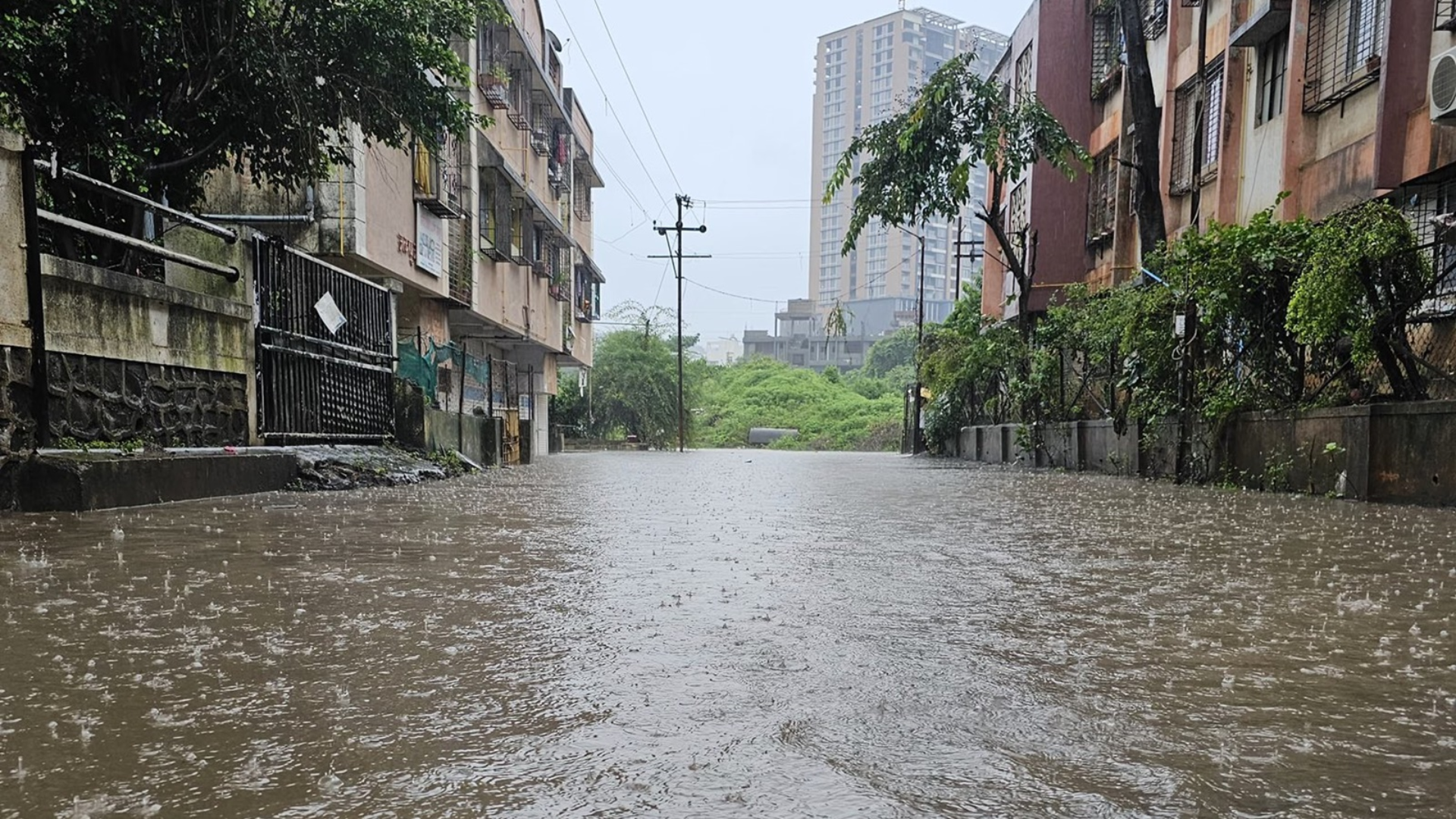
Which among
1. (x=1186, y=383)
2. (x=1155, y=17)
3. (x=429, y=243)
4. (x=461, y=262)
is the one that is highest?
(x=1155, y=17)

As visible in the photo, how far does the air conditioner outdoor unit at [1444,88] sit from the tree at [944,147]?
7444mm

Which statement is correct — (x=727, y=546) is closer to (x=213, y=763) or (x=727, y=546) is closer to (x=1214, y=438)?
(x=213, y=763)

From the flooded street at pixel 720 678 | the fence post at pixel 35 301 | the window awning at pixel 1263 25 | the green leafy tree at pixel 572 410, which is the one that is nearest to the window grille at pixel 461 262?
the fence post at pixel 35 301

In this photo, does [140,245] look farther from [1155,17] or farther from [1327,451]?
[1155,17]

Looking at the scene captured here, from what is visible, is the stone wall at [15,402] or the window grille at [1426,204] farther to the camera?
the window grille at [1426,204]

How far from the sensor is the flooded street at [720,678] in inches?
59.6

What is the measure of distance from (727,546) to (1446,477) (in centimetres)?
515

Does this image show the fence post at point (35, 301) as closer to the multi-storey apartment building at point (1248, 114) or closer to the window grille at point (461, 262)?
the multi-storey apartment building at point (1248, 114)

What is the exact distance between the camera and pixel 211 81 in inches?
336

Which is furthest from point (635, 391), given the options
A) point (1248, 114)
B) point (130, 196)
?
point (130, 196)

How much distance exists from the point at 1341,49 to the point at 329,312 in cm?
1108

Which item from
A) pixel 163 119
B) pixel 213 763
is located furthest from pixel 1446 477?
pixel 163 119

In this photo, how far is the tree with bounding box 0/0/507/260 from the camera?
7.91 m

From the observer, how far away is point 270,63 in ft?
28.5
